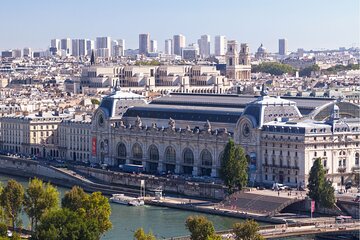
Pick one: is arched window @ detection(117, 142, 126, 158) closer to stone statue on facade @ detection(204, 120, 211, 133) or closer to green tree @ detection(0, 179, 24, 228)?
stone statue on facade @ detection(204, 120, 211, 133)

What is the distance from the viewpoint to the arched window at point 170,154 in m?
55.0

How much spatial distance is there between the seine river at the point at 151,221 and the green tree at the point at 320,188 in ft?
9.80

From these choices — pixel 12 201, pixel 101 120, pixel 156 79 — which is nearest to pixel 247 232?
pixel 12 201

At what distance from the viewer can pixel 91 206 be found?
1491 inches

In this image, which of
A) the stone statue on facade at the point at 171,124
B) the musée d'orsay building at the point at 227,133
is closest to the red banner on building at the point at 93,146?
the musée d'orsay building at the point at 227,133

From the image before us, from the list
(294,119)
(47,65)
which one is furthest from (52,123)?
(47,65)

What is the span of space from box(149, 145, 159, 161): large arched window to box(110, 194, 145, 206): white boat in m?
6.60

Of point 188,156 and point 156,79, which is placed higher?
point 156,79

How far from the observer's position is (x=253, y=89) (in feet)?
238

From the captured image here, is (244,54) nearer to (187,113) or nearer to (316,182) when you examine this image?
(187,113)

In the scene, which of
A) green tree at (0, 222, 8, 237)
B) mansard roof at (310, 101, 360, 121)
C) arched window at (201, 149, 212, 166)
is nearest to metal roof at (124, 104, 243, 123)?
arched window at (201, 149, 212, 166)

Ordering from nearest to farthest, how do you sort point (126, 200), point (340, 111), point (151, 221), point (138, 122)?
point (151, 221)
point (126, 200)
point (340, 111)
point (138, 122)

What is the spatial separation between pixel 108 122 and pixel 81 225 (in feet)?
83.9

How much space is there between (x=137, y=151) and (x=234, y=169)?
11.8m
